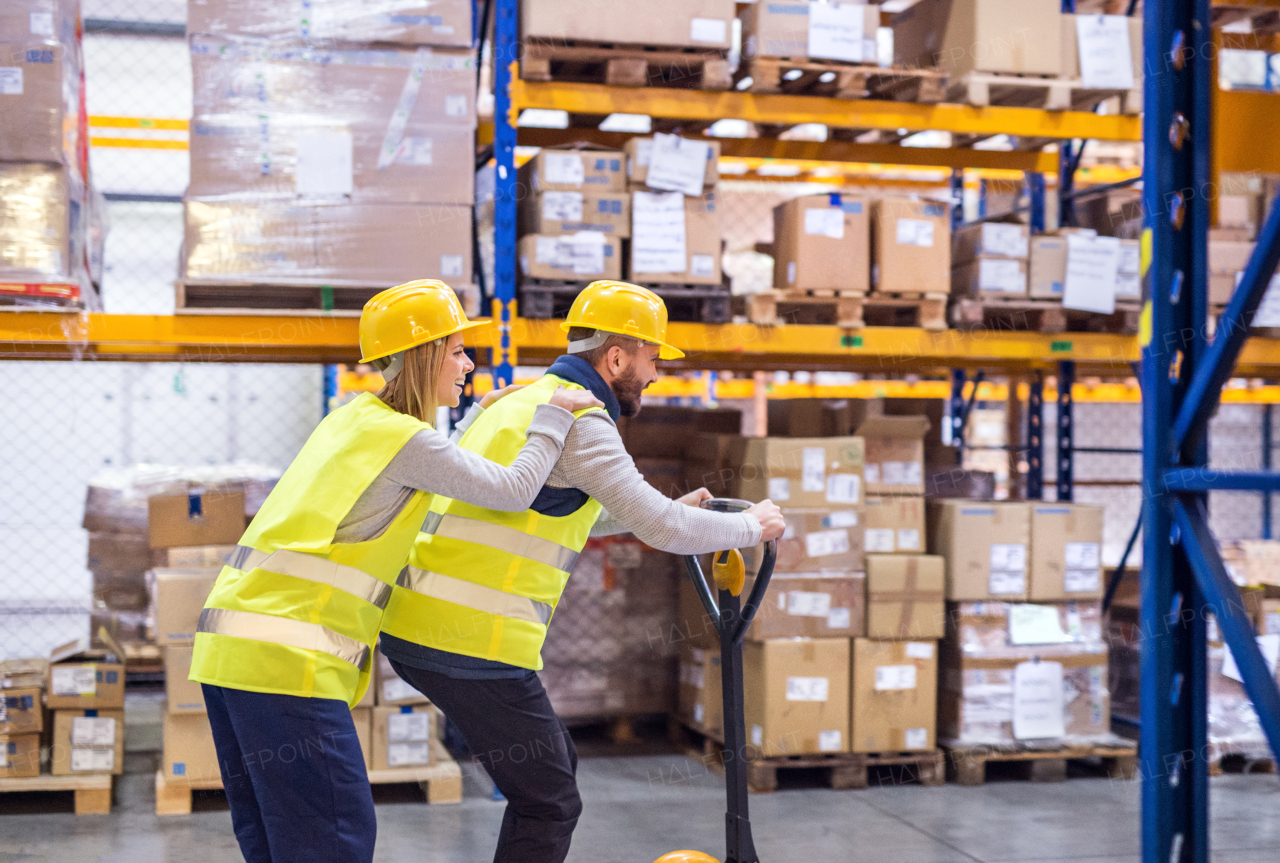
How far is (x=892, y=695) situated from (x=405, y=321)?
3.97 meters

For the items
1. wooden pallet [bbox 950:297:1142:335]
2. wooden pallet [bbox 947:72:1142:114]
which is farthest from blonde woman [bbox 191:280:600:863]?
wooden pallet [bbox 947:72:1142:114]

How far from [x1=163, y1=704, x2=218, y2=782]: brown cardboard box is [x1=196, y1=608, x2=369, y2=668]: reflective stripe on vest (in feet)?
9.62

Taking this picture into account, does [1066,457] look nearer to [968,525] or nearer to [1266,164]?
[968,525]

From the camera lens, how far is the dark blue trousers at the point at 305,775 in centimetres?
248

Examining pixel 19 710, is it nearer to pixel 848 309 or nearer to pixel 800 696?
pixel 800 696

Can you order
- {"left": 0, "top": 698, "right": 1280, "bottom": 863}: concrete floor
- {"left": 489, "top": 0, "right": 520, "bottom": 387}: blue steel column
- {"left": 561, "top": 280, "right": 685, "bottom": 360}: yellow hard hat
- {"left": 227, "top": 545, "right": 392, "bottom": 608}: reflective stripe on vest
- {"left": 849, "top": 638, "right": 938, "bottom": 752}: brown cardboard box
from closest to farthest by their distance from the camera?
{"left": 227, "top": 545, "right": 392, "bottom": 608}: reflective stripe on vest < {"left": 561, "top": 280, "right": 685, "bottom": 360}: yellow hard hat < {"left": 0, "top": 698, "right": 1280, "bottom": 863}: concrete floor < {"left": 489, "top": 0, "right": 520, "bottom": 387}: blue steel column < {"left": 849, "top": 638, "right": 938, "bottom": 752}: brown cardboard box

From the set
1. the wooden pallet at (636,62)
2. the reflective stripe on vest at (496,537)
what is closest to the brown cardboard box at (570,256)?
the wooden pallet at (636,62)

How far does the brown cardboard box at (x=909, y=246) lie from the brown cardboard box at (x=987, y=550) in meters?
1.21

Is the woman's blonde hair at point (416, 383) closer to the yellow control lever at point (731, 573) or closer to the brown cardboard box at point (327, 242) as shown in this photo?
the yellow control lever at point (731, 573)

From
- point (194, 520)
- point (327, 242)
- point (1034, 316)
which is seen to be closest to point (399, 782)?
point (194, 520)

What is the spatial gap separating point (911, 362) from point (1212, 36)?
14.4 feet

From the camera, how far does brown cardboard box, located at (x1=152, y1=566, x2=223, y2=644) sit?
5180mm

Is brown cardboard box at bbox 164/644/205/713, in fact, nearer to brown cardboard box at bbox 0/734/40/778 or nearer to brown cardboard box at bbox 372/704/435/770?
brown cardboard box at bbox 0/734/40/778

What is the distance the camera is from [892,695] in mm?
5863
